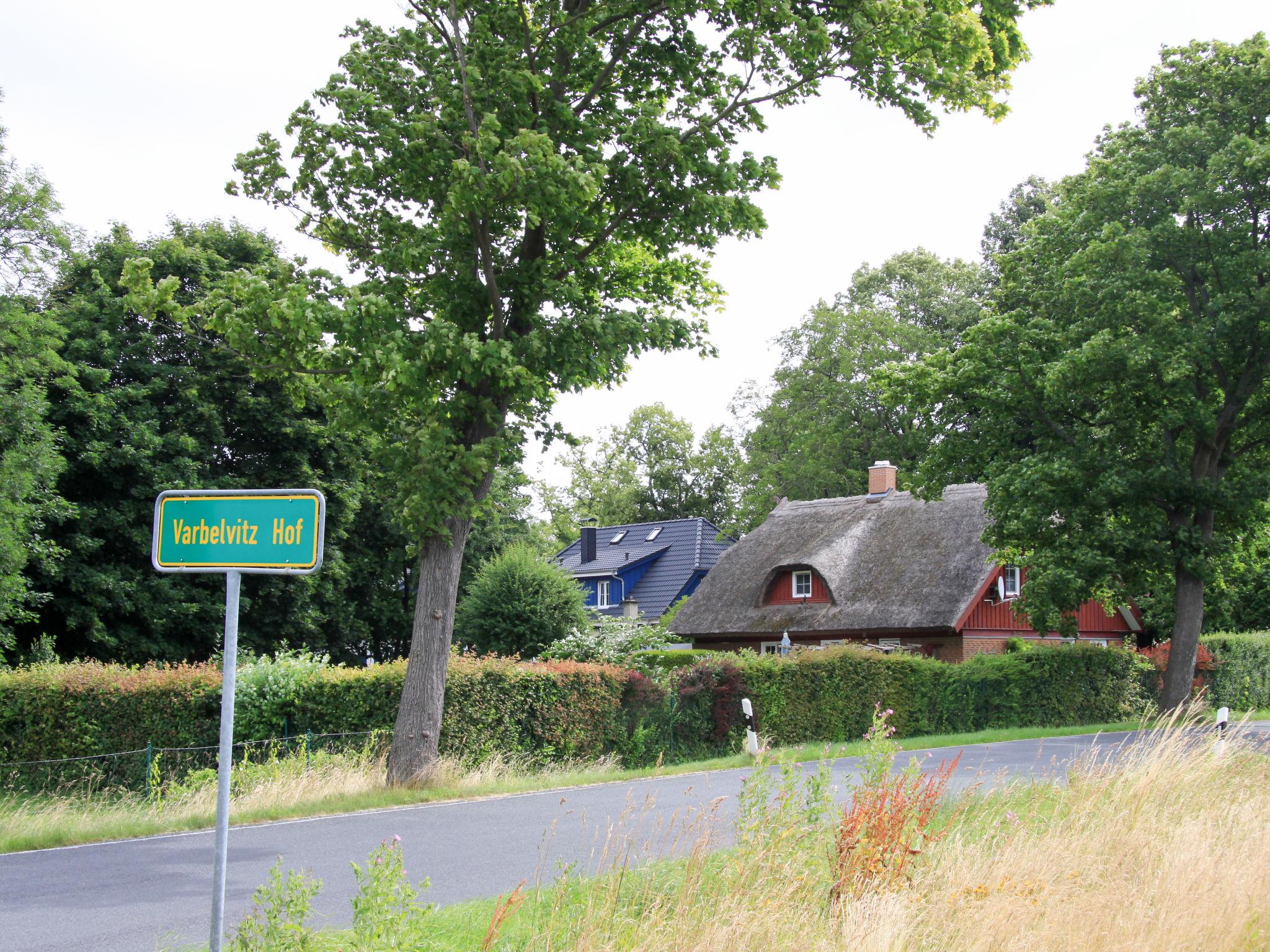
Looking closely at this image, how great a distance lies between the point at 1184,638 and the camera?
28141 millimetres

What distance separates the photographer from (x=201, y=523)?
4.93m

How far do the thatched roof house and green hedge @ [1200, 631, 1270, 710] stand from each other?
493 centimetres

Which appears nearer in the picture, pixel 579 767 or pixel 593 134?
pixel 593 134

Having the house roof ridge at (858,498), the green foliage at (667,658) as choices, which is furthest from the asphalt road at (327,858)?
the house roof ridge at (858,498)

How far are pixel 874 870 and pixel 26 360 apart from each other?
25.2m

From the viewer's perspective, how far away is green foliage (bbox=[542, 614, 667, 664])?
2834 cm

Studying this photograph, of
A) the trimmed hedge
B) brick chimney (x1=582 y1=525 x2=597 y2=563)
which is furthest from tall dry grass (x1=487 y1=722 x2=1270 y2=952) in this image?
brick chimney (x1=582 y1=525 x2=597 y2=563)

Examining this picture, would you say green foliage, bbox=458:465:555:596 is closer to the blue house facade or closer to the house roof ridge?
the blue house facade

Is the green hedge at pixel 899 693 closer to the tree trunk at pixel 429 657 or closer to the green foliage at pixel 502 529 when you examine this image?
the tree trunk at pixel 429 657

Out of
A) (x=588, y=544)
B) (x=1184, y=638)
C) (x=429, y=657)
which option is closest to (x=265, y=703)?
(x=429, y=657)

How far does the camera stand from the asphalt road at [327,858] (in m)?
7.47

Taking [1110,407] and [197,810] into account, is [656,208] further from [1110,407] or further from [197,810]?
[1110,407]

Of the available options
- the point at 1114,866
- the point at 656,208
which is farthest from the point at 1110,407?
the point at 1114,866

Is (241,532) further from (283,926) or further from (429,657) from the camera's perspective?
(429,657)
